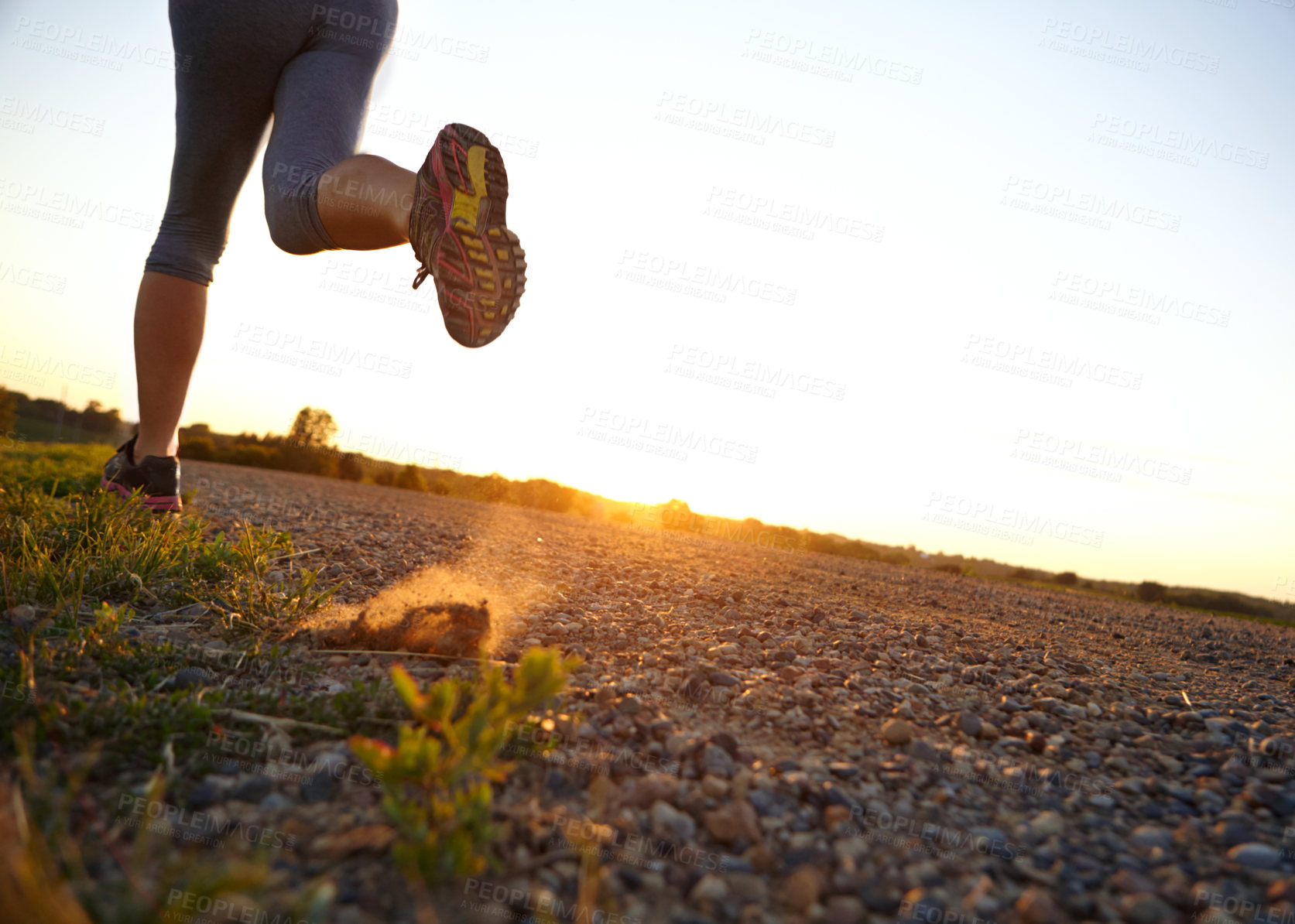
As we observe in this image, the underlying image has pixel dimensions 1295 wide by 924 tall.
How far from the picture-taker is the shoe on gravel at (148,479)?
3.18 m

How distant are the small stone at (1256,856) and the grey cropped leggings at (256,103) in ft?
10.4

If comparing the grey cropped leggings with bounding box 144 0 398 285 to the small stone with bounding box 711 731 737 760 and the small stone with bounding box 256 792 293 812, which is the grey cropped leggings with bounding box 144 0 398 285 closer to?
the small stone with bounding box 256 792 293 812

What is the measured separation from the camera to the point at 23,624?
2027 mm

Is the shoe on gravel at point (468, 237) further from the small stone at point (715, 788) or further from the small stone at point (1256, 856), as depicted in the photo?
the small stone at point (1256, 856)

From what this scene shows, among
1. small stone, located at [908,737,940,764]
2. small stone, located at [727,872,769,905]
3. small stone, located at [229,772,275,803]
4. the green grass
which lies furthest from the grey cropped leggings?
small stone, located at [908,737,940,764]

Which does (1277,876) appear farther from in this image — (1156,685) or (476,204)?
(476,204)

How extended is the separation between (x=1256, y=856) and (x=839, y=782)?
0.80 meters

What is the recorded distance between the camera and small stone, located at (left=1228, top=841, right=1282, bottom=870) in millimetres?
1299

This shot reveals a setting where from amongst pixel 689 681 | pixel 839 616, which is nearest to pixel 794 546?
pixel 839 616

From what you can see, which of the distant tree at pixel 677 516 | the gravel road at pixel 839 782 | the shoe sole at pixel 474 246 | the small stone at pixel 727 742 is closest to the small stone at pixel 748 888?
the gravel road at pixel 839 782

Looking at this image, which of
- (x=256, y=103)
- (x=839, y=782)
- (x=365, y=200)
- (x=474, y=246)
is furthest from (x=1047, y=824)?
(x=256, y=103)

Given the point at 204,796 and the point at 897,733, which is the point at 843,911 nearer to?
the point at 897,733

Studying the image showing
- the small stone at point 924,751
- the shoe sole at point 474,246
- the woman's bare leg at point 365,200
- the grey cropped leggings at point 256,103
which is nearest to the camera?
the small stone at point 924,751

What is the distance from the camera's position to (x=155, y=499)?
126 inches
